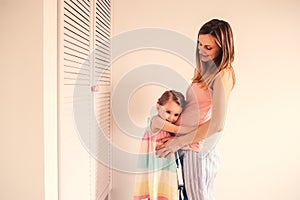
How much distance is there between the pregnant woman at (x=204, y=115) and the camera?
5.16ft

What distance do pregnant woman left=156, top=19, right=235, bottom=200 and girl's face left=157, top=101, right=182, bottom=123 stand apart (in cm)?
4

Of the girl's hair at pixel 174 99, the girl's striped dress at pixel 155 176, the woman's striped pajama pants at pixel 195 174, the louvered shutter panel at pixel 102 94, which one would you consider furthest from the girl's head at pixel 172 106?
the louvered shutter panel at pixel 102 94

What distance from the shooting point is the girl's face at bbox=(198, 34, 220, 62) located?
1.61 meters

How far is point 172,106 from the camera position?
1.58m

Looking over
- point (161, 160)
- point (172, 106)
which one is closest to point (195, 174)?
point (161, 160)

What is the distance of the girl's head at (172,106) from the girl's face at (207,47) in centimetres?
32

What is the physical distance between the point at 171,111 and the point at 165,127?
0.11m

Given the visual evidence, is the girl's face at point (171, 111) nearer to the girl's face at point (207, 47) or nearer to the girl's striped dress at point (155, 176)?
the girl's striped dress at point (155, 176)

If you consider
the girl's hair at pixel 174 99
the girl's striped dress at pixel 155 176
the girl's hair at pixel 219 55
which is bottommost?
the girl's striped dress at pixel 155 176

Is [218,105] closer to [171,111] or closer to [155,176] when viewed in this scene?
[171,111]
